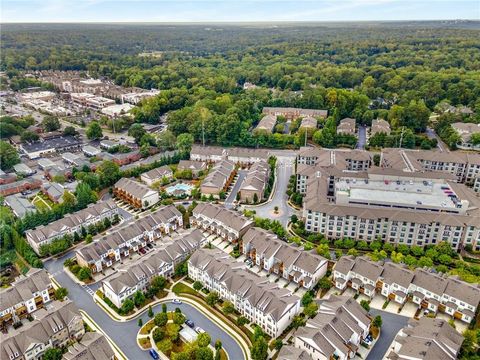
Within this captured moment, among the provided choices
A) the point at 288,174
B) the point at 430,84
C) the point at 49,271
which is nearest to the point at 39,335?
the point at 49,271

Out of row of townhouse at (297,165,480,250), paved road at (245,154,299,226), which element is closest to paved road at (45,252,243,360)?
row of townhouse at (297,165,480,250)

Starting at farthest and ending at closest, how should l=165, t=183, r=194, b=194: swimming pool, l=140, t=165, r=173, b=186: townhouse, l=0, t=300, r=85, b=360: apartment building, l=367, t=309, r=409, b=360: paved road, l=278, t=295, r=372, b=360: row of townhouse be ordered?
l=140, t=165, r=173, b=186: townhouse
l=165, t=183, r=194, b=194: swimming pool
l=367, t=309, r=409, b=360: paved road
l=0, t=300, r=85, b=360: apartment building
l=278, t=295, r=372, b=360: row of townhouse

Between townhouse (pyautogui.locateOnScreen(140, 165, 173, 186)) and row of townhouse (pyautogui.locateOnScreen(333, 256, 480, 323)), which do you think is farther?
townhouse (pyautogui.locateOnScreen(140, 165, 173, 186))

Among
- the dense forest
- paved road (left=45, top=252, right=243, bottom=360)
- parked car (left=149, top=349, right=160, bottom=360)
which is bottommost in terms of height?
paved road (left=45, top=252, right=243, bottom=360)

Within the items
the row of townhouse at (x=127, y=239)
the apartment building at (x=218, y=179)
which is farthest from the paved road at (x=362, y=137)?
the row of townhouse at (x=127, y=239)

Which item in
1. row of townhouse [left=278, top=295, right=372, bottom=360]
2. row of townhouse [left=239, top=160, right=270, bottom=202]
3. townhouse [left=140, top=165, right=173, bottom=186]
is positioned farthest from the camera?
townhouse [left=140, top=165, right=173, bottom=186]

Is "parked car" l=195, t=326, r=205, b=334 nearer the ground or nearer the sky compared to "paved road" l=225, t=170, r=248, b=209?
nearer the ground

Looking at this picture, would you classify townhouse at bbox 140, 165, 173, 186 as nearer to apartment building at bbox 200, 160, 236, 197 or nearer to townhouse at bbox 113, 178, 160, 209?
townhouse at bbox 113, 178, 160, 209

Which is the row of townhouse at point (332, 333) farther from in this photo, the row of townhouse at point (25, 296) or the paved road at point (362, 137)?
the paved road at point (362, 137)

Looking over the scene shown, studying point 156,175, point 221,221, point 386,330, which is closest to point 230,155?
point 156,175
